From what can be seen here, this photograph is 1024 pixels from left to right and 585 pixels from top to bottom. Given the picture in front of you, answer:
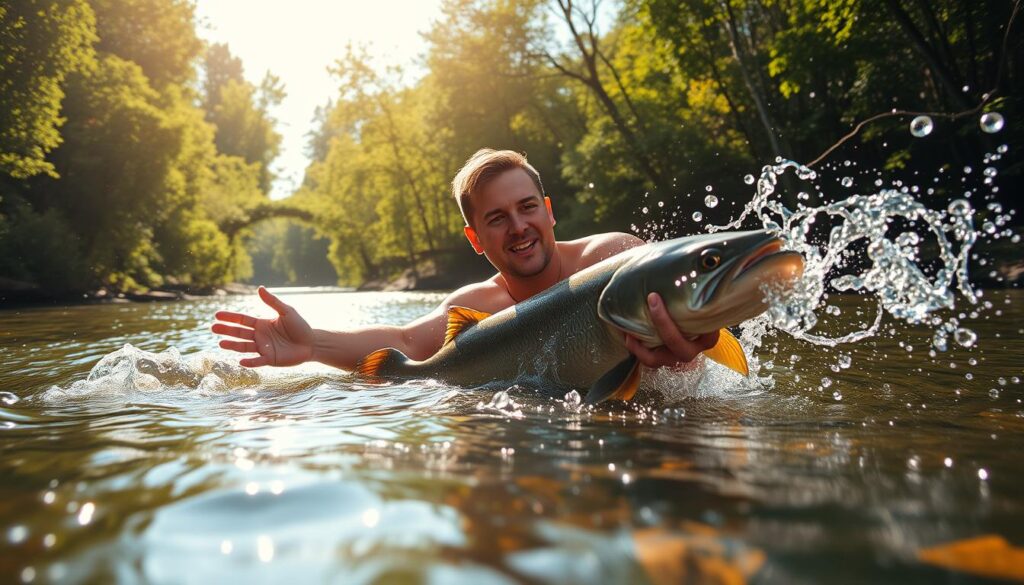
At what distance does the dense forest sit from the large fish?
8691 mm

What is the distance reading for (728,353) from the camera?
3463 millimetres

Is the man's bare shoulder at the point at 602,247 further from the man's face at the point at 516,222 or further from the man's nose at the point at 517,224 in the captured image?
the man's nose at the point at 517,224

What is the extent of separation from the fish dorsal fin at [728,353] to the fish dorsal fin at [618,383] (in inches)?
19.6

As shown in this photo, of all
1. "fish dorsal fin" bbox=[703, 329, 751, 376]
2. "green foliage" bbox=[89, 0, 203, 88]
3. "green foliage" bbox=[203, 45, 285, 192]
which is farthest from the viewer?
"green foliage" bbox=[203, 45, 285, 192]

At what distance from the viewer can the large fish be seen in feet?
8.93

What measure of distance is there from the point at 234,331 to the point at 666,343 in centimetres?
296

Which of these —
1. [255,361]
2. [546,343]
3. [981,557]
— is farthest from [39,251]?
[981,557]

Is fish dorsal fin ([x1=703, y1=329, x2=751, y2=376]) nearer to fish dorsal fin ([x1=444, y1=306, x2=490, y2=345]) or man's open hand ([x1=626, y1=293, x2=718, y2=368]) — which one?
man's open hand ([x1=626, y1=293, x2=718, y2=368])

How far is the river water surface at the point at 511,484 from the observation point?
1.36 m

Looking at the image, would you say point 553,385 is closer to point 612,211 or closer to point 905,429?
point 905,429

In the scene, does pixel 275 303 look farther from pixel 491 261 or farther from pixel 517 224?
pixel 517 224

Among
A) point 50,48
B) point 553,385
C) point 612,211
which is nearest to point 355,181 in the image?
point 612,211

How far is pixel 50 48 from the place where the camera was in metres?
19.2

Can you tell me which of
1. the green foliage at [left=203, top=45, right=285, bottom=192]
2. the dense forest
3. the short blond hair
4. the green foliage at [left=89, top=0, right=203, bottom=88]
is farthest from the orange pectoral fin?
the green foliage at [left=203, top=45, right=285, bottom=192]
